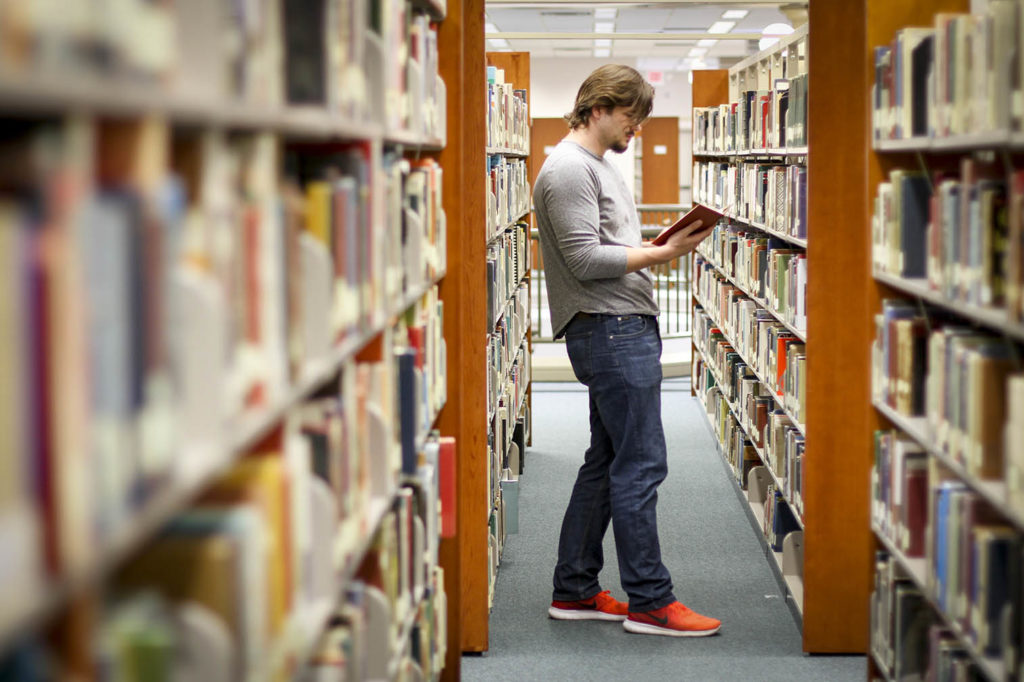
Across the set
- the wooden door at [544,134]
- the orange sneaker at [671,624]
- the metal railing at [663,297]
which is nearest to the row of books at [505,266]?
the orange sneaker at [671,624]

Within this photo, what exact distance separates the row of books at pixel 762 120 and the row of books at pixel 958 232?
129 cm

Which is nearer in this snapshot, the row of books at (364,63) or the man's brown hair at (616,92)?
the row of books at (364,63)

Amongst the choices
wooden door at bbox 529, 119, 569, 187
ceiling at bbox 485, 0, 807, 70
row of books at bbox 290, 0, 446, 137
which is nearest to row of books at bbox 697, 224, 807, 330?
row of books at bbox 290, 0, 446, 137

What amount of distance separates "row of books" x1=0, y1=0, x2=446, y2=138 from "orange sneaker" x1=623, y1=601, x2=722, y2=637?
201 centimetres

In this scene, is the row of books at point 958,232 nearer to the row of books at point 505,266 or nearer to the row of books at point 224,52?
the row of books at point 224,52

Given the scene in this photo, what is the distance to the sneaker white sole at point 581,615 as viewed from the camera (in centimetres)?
381

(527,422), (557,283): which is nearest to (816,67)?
(557,283)

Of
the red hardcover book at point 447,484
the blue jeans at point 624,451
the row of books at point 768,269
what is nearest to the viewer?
the red hardcover book at point 447,484

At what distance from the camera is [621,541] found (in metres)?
3.61

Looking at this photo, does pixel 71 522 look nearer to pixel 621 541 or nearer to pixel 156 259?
pixel 156 259

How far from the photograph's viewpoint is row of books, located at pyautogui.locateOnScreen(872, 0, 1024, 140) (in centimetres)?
197

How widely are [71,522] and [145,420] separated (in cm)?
15

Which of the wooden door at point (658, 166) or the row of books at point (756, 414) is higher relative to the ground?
the wooden door at point (658, 166)

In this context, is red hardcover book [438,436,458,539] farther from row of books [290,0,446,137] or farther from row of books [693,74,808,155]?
row of books [693,74,808,155]
